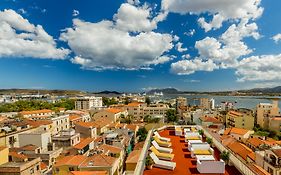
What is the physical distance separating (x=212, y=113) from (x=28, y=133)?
40.6 meters

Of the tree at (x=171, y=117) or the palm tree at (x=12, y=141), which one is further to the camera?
the tree at (x=171, y=117)

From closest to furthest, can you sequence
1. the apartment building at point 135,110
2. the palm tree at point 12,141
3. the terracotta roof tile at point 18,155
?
1. the terracotta roof tile at point 18,155
2. the palm tree at point 12,141
3. the apartment building at point 135,110

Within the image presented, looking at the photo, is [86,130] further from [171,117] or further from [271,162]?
[171,117]

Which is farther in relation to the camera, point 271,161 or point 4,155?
point 4,155

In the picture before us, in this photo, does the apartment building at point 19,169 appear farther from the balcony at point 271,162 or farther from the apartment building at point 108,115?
the apartment building at point 108,115

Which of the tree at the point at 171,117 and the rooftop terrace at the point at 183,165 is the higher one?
the rooftop terrace at the point at 183,165

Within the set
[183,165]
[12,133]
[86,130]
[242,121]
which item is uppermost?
[183,165]

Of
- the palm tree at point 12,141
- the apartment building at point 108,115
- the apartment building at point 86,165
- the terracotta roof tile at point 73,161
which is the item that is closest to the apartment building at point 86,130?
the palm tree at point 12,141

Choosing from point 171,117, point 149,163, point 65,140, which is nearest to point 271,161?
point 149,163

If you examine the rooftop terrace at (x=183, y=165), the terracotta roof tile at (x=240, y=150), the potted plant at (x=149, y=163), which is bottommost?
the terracotta roof tile at (x=240, y=150)

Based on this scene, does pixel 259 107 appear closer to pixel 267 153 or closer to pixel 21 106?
pixel 267 153

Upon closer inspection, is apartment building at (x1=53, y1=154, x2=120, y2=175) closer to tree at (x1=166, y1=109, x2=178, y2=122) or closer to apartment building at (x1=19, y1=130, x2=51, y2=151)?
apartment building at (x1=19, y1=130, x2=51, y2=151)

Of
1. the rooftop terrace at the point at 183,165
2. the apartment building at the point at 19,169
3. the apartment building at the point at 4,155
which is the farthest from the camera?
the apartment building at the point at 4,155

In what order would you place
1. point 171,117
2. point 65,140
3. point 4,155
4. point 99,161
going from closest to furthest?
point 99,161, point 4,155, point 65,140, point 171,117
